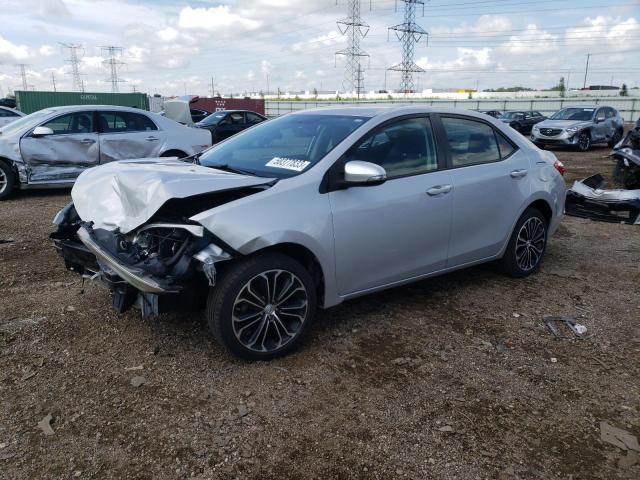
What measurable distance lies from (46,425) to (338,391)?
1634mm

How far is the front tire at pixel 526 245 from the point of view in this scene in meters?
4.91

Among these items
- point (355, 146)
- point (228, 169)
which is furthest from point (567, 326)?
point (228, 169)

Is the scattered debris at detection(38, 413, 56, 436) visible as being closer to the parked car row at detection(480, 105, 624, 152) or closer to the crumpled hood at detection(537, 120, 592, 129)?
the parked car row at detection(480, 105, 624, 152)

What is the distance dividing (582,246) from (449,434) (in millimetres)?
4521

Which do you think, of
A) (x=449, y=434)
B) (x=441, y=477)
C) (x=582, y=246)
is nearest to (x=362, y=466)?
(x=441, y=477)

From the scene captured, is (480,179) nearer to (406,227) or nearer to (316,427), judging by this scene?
(406,227)

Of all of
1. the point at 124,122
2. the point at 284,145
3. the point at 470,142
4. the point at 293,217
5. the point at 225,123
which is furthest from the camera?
the point at 225,123

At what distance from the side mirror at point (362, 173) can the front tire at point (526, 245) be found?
2.02m

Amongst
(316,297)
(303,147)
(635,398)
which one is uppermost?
(303,147)

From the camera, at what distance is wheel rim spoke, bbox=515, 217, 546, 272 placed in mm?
4965

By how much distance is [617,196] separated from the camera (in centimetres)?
725

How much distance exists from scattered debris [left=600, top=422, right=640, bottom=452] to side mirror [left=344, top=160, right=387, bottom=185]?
1.96 meters

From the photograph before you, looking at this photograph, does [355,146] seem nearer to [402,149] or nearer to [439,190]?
[402,149]

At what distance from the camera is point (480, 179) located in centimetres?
440
